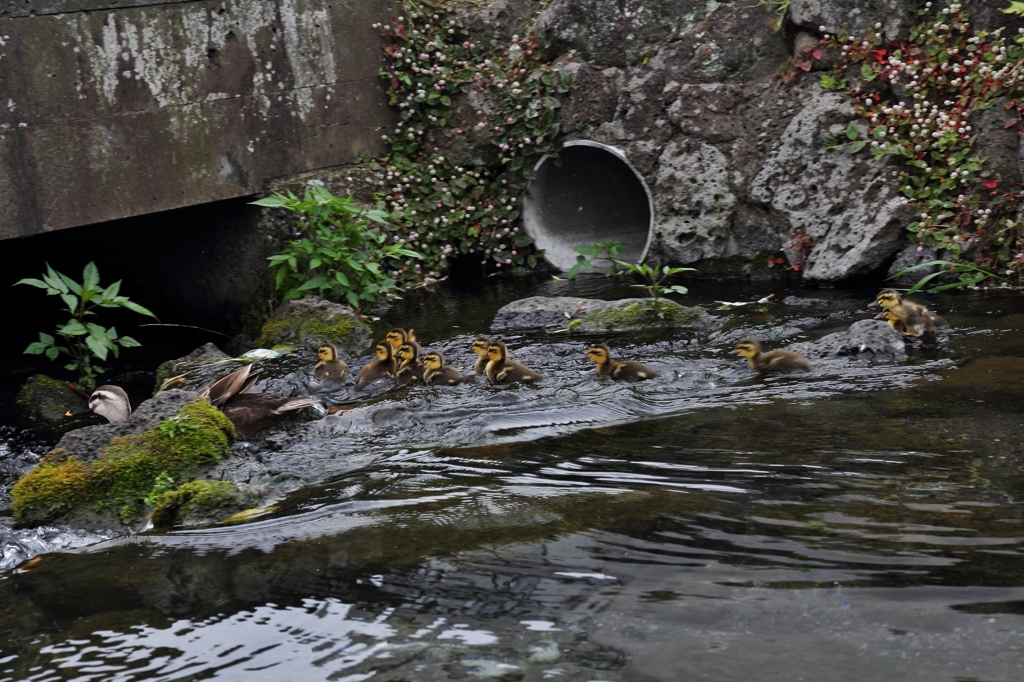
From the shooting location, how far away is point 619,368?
7574 mm

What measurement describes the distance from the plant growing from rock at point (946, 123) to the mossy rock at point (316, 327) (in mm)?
5150

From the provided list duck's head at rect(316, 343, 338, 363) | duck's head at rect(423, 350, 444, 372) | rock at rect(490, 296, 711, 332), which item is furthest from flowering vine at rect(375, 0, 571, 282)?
duck's head at rect(423, 350, 444, 372)

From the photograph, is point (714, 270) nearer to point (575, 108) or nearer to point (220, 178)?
point (575, 108)

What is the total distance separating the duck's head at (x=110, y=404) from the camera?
732 cm

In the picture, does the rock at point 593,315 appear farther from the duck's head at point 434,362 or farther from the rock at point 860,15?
the rock at point 860,15

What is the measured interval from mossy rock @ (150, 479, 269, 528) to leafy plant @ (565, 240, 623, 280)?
249 inches

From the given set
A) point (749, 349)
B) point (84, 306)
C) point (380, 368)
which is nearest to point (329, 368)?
point (380, 368)

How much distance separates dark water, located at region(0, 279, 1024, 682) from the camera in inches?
142

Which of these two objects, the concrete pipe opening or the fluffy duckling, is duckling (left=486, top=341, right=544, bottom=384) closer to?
the fluffy duckling

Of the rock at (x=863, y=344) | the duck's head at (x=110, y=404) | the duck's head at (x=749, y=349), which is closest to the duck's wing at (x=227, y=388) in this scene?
the duck's head at (x=110, y=404)

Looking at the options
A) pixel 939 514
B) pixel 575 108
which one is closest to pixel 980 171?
pixel 575 108

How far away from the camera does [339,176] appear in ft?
37.8

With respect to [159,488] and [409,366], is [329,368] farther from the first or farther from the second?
[159,488]

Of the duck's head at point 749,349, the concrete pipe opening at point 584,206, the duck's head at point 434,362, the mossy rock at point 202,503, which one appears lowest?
the mossy rock at point 202,503
